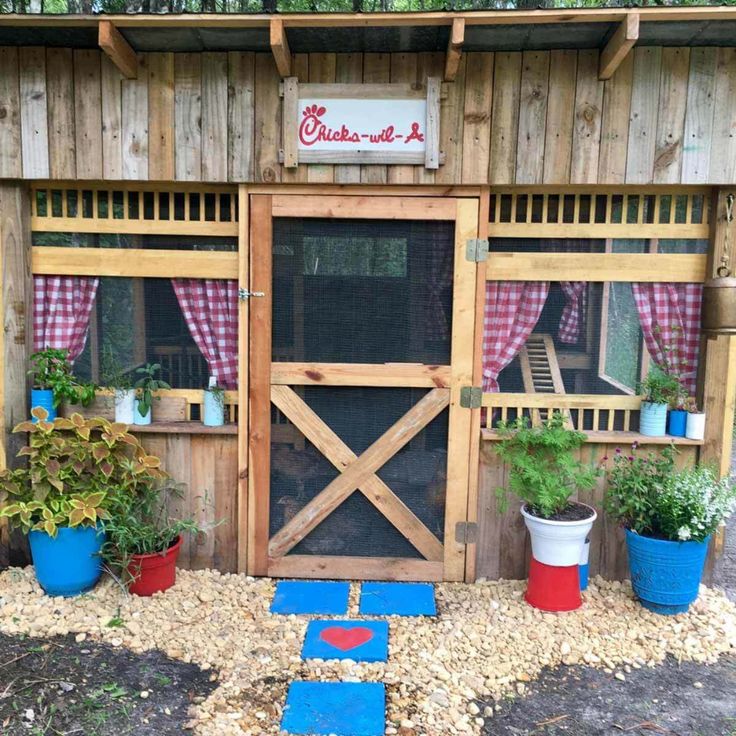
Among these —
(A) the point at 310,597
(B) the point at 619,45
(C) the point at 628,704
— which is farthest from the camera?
(A) the point at 310,597

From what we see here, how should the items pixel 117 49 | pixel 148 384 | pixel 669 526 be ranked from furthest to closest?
pixel 148 384, pixel 669 526, pixel 117 49

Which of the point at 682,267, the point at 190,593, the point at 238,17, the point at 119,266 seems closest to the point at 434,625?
the point at 190,593

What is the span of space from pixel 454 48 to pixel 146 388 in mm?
2508

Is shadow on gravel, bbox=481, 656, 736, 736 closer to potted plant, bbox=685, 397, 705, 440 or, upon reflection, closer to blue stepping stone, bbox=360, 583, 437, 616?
blue stepping stone, bbox=360, 583, 437, 616

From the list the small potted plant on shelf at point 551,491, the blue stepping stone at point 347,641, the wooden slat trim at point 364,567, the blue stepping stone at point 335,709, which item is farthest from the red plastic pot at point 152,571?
the small potted plant on shelf at point 551,491

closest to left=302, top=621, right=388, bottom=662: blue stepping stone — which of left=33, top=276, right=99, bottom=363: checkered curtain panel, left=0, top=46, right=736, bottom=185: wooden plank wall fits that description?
left=33, top=276, right=99, bottom=363: checkered curtain panel

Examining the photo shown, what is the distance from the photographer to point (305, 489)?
384 cm

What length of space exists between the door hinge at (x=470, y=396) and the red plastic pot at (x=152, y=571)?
184cm

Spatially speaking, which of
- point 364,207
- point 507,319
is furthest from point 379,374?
point 364,207

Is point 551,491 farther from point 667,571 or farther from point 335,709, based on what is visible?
point 335,709

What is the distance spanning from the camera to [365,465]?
3.78 metres

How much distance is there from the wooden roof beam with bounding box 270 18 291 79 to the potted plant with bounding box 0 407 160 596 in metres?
2.15

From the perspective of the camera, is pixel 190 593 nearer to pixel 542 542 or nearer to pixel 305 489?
pixel 305 489

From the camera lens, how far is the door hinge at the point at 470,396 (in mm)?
3715
